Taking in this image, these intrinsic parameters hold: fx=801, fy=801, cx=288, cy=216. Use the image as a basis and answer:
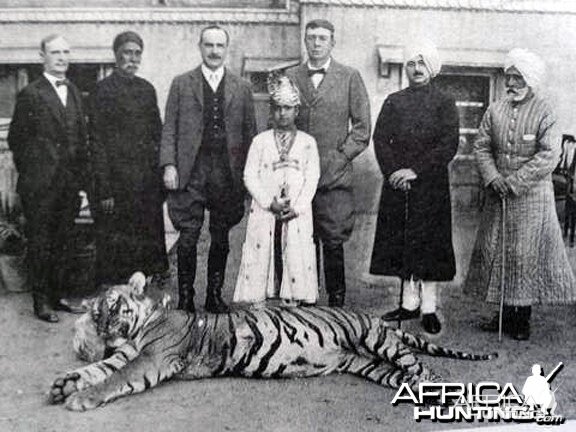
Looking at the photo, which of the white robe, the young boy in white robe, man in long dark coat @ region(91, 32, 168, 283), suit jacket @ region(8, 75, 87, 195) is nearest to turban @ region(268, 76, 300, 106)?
the young boy in white robe

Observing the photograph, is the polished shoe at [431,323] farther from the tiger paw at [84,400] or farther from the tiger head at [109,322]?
the tiger paw at [84,400]

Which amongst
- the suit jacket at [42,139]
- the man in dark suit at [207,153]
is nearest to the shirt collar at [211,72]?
the man in dark suit at [207,153]

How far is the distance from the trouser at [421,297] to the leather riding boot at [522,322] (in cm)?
32

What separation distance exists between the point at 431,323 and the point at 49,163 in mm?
1501

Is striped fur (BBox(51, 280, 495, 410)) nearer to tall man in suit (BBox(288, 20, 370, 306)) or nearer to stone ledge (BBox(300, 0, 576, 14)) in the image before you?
tall man in suit (BBox(288, 20, 370, 306))

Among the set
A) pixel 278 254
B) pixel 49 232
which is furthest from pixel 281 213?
pixel 49 232

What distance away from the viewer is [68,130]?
109 inches

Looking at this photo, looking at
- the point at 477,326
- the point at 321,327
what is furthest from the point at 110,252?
the point at 477,326

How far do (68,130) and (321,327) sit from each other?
1109 millimetres

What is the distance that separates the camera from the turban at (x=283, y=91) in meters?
2.82

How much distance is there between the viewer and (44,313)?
9.14 feet

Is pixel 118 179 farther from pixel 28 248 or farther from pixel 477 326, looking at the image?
pixel 477 326

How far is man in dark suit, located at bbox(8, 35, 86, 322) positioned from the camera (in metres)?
2.70

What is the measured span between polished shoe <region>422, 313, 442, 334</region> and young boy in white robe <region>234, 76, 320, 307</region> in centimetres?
44
